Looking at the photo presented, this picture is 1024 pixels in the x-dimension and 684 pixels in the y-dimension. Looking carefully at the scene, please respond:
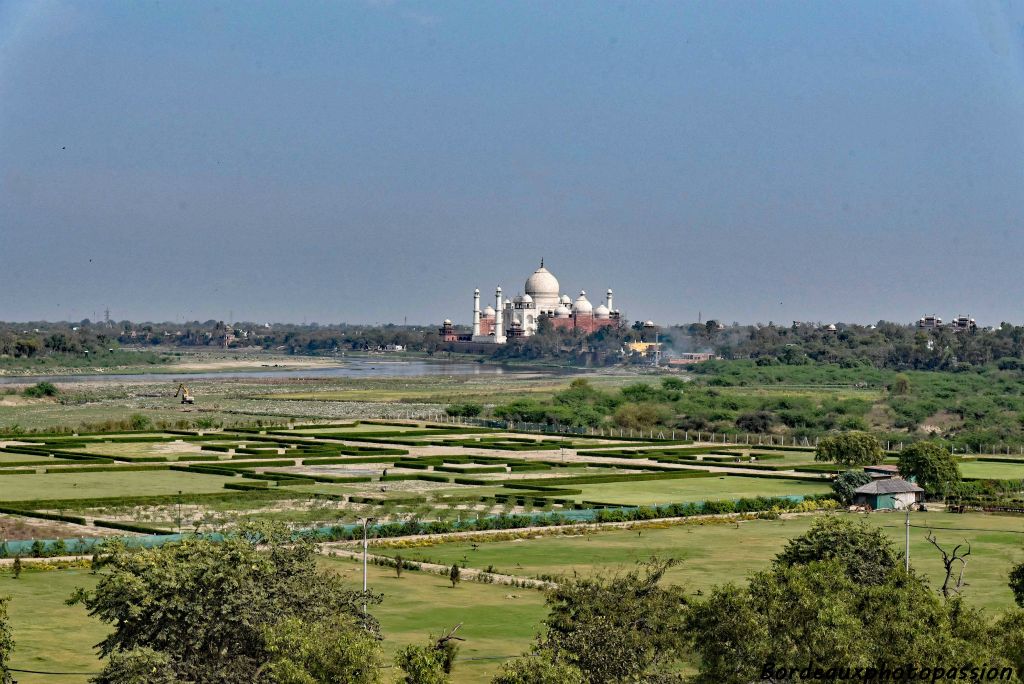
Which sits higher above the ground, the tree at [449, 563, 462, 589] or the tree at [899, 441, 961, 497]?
the tree at [899, 441, 961, 497]

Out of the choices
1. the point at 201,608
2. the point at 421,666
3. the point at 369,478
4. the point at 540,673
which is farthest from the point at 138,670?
the point at 369,478

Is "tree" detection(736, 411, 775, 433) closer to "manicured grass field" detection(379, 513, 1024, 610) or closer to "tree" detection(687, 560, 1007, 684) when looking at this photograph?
"manicured grass field" detection(379, 513, 1024, 610)

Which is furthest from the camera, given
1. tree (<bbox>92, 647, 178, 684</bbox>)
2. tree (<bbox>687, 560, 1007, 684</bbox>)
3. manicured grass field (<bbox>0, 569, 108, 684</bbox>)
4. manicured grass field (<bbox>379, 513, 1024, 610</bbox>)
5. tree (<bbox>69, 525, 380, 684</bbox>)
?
manicured grass field (<bbox>379, 513, 1024, 610</bbox>)

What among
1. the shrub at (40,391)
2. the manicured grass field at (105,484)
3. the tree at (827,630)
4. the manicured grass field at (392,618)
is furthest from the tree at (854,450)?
the shrub at (40,391)

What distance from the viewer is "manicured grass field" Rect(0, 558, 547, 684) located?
27281mm

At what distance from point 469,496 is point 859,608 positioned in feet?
97.3

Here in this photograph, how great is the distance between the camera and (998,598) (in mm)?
33250

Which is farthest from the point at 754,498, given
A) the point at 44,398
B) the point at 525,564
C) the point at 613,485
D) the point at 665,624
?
the point at 44,398

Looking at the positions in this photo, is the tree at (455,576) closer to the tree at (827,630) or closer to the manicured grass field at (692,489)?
the tree at (827,630)

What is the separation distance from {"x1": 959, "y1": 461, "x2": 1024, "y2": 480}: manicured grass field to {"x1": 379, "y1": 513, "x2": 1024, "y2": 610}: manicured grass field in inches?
574

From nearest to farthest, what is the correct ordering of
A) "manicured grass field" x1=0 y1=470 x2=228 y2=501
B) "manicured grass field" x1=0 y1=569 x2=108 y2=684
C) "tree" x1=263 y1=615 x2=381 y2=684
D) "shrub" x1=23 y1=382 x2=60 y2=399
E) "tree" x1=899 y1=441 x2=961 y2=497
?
"tree" x1=263 y1=615 x2=381 y2=684
"manicured grass field" x1=0 y1=569 x2=108 y2=684
"manicured grass field" x1=0 y1=470 x2=228 y2=501
"tree" x1=899 y1=441 x2=961 y2=497
"shrub" x1=23 y1=382 x2=60 y2=399

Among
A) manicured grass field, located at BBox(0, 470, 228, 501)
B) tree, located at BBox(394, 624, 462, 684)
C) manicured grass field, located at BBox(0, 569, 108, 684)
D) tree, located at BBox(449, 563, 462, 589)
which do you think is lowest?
manicured grass field, located at BBox(0, 569, 108, 684)

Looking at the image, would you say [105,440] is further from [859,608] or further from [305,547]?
[859,608]

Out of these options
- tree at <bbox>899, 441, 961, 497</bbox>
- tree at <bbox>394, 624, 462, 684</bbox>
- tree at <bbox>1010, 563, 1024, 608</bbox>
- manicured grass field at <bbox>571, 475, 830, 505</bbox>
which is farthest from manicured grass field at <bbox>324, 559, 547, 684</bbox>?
tree at <bbox>899, 441, 961, 497</bbox>
